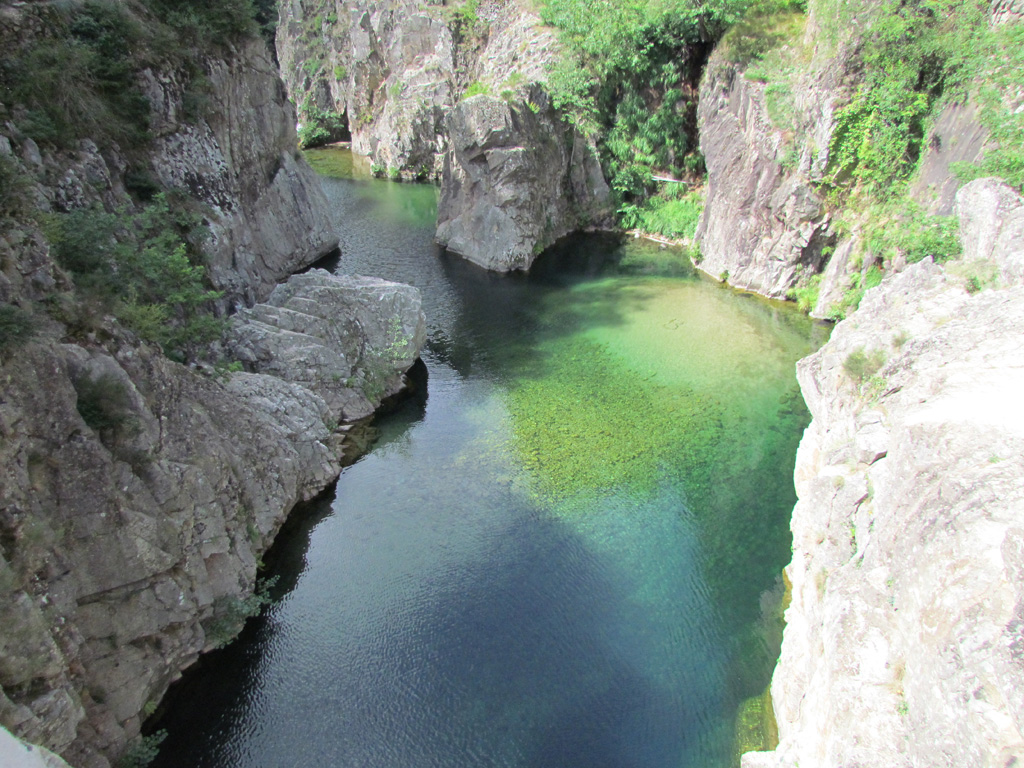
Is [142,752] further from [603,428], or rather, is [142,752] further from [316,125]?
[316,125]

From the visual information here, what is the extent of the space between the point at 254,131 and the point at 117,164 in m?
9.25

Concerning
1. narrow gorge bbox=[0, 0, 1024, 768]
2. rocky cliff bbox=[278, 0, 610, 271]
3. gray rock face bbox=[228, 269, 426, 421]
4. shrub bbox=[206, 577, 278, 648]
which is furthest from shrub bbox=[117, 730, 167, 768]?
rocky cliff bbox=[278, 0, 610, 271]

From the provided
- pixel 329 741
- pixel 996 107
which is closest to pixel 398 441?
pixel 329 741

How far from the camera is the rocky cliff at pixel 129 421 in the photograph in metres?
8.97

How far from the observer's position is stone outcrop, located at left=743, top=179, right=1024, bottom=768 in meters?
6.37

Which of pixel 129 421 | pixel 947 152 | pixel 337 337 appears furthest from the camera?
pixel 947 152

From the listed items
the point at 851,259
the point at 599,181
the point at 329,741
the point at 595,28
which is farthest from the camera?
the point at 599,181

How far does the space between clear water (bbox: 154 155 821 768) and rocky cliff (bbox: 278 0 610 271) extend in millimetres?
9372

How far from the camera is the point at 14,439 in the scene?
8.86m

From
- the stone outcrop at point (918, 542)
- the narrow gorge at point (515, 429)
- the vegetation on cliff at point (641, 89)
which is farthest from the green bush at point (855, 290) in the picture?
the vegetation on cliff at point (641, 89)

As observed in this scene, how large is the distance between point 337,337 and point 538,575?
10.2m

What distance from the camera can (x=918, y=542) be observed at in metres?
7.80

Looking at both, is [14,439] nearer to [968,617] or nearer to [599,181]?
[968,617]

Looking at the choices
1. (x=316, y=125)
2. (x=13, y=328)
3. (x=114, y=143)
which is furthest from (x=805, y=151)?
(x=316, y=125)
